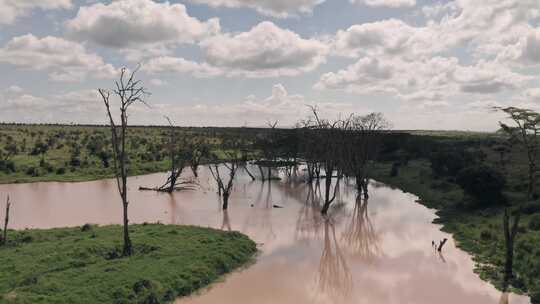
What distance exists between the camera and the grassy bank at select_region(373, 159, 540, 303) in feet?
69.5

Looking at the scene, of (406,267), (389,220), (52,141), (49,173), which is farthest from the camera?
(52,141)

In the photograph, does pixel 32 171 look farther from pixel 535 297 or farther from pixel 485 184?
pixel 535 297

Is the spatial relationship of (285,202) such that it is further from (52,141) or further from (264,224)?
(52,141)

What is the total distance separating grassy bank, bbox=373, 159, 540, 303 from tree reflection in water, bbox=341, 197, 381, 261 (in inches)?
215

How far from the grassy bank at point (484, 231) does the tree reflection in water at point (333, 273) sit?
6925mm

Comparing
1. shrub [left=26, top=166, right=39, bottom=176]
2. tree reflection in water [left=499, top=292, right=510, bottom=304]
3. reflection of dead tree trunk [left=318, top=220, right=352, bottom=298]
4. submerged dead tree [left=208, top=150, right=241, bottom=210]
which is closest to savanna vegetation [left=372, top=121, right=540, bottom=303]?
tree reflection in water [left=499, top=292, right=510, bottom=304]

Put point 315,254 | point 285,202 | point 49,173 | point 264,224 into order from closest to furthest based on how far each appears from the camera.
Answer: point 315,254 < point 264,224 < point 285,202 < point 49,173

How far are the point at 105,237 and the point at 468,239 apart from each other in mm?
23087

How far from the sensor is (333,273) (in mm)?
22875

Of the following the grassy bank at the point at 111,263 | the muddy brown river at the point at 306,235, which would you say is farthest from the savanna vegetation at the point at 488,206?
the grassy bank at the point at 111,263

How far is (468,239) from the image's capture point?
2850 cm

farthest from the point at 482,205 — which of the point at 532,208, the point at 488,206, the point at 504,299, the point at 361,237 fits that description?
the point at 504,299

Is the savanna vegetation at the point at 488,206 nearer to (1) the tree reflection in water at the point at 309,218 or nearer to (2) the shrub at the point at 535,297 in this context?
(2) the shrub at the point at 535,297

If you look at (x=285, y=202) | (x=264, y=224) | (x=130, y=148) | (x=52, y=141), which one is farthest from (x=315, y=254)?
(x=52, y=141)
